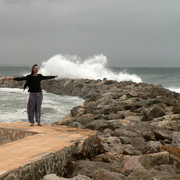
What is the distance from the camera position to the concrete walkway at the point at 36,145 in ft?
8.80

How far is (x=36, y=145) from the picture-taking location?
3.37 meters

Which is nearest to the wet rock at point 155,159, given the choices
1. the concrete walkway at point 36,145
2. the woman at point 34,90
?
the concrete walkway at point 36,145

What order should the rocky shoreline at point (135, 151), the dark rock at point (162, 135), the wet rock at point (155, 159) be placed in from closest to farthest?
the rocky shoreline at point (135, 151) → the wet rock at point (155, 159) → the dark rock at point (162, 135)

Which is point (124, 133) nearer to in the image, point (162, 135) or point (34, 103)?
point (162, 135)

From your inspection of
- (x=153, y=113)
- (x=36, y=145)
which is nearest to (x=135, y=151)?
(x=36, y=145)

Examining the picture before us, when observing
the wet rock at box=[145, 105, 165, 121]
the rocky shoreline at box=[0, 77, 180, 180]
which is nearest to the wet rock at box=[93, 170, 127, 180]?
the rocky shoreline at box=[0, 77, 180, 180]

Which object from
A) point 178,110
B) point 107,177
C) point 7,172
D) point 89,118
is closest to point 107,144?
point 107,177

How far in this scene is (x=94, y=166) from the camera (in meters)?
3.14

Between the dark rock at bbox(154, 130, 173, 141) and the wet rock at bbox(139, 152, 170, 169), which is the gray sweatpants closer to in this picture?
the dark rock at bbox(154, 130, 173, 141)

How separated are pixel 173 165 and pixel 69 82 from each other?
2157 centimetres

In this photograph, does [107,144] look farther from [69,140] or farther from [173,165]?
[173,165]

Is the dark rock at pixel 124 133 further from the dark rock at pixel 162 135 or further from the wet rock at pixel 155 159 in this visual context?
the wet rock at pixel 155 159

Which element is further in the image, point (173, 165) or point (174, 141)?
point (174, 141)

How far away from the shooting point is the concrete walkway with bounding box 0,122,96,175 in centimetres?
268
